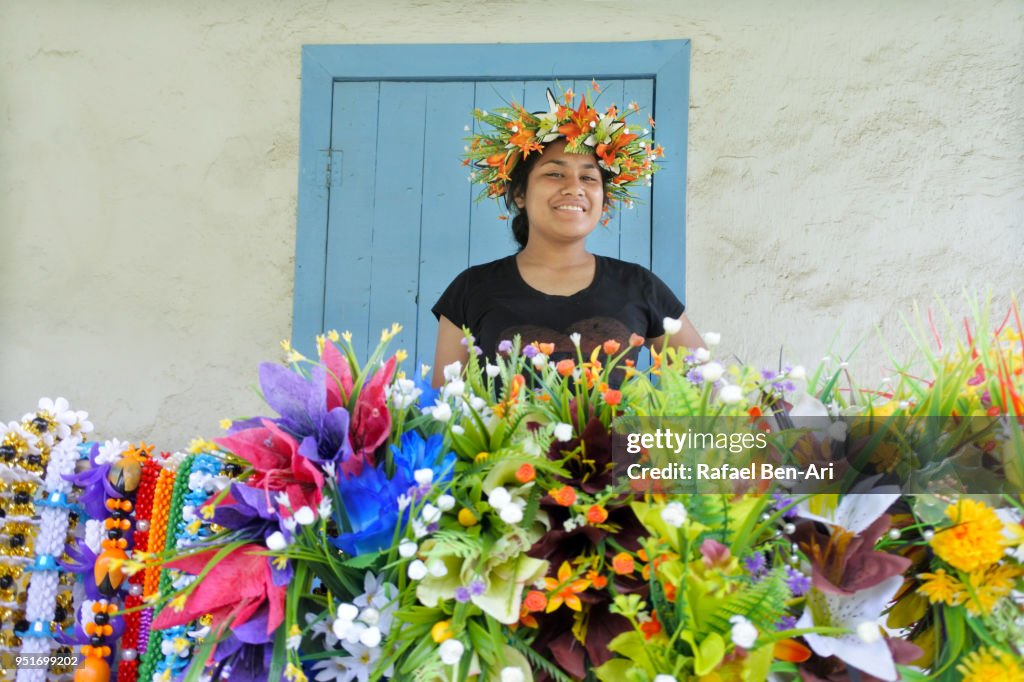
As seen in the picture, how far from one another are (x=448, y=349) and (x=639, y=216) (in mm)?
921

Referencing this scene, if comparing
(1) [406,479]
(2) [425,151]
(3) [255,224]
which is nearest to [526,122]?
(2) [425,151]

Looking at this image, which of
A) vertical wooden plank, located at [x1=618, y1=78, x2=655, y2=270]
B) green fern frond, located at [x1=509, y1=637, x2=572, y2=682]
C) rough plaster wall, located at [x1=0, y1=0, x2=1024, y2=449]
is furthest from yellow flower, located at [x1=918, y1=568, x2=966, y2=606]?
vertical wooden plank, located at [x1=618, y1=78, x2=655, y2=270]

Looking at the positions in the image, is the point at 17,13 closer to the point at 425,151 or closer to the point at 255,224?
the point at 255,224

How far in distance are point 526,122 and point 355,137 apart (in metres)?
0.87

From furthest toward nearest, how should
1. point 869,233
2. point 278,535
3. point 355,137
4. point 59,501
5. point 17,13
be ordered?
1. point 17,13
2. point 355,137
3. point 869,233
4. point 59,501
5. point 278,535

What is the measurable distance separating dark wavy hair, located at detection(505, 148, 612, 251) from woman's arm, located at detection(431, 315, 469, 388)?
12.8 inches

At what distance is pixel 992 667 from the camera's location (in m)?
0.86

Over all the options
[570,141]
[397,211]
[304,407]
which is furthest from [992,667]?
[397,211]

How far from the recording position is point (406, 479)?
3.35 ft

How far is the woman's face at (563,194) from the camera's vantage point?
2.09 meters

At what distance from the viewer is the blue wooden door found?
8.95ft

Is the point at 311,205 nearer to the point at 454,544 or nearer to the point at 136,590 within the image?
the point at 136,590

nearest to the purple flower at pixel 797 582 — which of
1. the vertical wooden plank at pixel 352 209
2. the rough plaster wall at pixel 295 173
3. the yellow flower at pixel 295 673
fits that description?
the yellow flower at pixel 295 673

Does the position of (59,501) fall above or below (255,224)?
below
